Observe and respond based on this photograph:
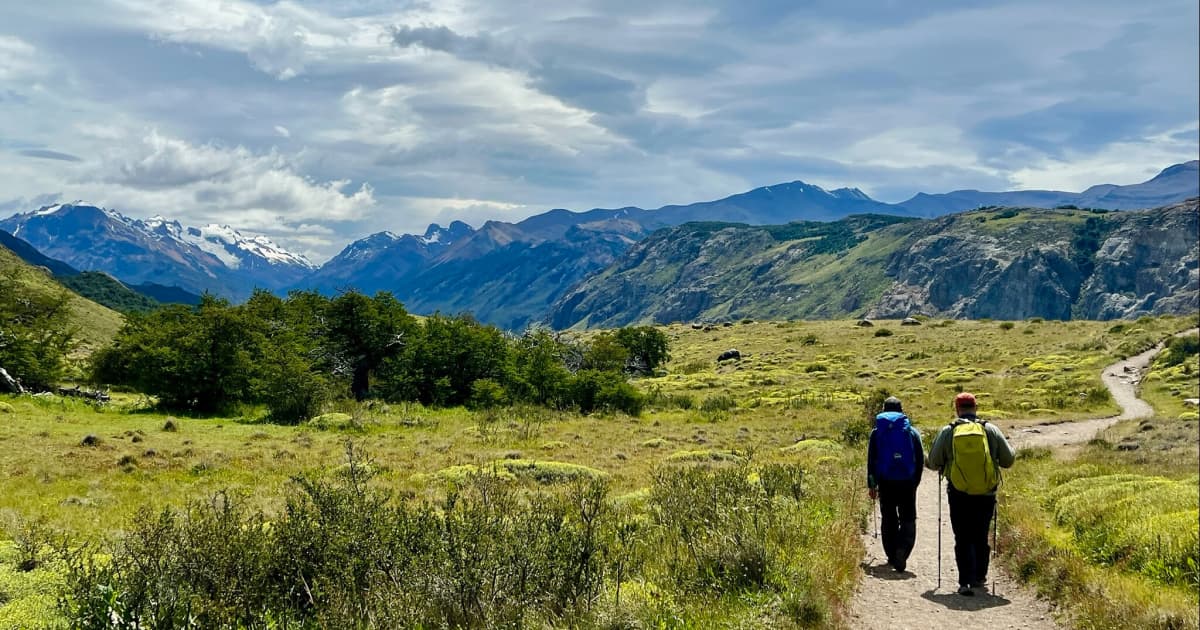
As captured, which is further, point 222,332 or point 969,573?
point 222,332

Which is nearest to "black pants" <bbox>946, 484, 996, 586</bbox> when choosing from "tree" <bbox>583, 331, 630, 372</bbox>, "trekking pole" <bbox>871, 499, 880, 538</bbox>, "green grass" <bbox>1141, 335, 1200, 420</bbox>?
"trekking pole" <bbox>871, 499, 880, 538</bbox>

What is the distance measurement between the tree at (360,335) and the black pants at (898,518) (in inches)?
1481

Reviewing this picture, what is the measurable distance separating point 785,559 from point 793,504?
11.9 ft

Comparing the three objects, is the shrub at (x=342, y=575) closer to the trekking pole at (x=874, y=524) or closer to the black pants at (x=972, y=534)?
the black pants at (x=972, y=534)

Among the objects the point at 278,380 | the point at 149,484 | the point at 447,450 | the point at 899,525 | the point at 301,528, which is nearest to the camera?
the point at 301,528

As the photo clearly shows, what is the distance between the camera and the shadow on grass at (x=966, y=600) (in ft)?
29.1

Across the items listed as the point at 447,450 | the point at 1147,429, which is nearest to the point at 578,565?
the point at 447,450

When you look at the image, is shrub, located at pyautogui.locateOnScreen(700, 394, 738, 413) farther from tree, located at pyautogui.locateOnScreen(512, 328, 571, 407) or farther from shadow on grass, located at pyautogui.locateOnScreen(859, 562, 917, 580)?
shadow on grass, located at pyautogui.locateOnScreen(859, 562, 917, 580)

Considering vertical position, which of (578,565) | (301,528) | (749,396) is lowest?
(749,396)

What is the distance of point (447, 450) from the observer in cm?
2491

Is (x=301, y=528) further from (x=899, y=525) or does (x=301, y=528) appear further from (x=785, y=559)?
(x=899, y=525)

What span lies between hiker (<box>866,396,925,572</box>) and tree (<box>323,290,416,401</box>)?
37.6 m

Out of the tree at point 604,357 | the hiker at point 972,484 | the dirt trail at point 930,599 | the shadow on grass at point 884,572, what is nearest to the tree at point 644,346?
the tree at point 604,357

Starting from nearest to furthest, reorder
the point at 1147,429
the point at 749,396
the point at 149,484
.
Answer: the point at 149,484 < the point at 1147,429 < the point at 749,396
